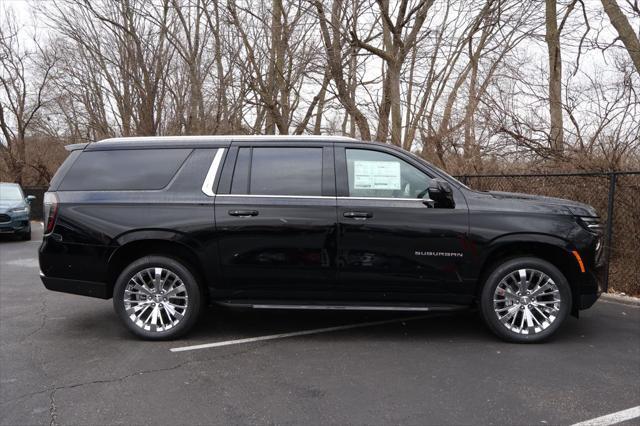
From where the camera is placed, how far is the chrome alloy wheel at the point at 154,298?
14.7 ft

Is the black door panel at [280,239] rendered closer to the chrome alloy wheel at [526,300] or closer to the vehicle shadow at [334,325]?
the vehicle shadow at [334,325]

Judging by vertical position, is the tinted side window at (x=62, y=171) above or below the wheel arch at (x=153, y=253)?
above

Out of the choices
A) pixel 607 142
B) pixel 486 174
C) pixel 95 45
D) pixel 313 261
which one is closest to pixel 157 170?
pixel 313 261

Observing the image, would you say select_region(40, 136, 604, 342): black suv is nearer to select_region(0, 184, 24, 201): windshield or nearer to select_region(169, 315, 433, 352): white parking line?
select_region(169, 315, 433, 352): white parking line

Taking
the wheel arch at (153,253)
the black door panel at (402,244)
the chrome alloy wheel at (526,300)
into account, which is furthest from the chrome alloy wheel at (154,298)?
the chrome alloy wheel at (526,300)

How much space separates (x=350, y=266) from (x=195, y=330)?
1826 mm

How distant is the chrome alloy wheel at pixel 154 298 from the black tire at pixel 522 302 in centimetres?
292

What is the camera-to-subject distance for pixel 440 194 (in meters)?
4.29

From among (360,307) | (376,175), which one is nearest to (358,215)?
(376,175)

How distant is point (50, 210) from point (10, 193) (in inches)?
441

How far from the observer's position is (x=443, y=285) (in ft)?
14.5

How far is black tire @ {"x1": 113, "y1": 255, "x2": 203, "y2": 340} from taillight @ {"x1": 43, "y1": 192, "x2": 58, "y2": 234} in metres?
0.86

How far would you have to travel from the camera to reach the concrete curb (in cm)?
599

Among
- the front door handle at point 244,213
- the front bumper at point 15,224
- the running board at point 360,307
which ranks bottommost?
the running board at point 360,307
